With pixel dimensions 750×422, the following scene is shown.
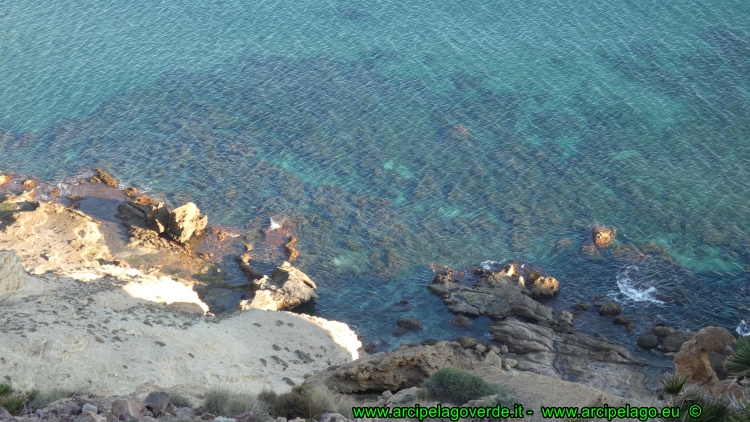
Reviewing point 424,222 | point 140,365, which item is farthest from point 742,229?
point 140,365

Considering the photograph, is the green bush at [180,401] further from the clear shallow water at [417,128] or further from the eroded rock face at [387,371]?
the clear shallow water at [417,128]

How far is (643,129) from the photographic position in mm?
71875

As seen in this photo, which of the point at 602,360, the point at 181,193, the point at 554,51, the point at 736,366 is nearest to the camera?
the point at 736,366

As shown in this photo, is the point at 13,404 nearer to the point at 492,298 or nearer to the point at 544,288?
the point at 492,298

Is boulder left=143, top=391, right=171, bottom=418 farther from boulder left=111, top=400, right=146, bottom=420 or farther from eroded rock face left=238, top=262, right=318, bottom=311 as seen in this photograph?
eroded rock face left=238, top=262, right=318, bottom=311

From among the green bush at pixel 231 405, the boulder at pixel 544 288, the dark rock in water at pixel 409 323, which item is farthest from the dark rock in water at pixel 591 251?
the green bush at pixel 231 405

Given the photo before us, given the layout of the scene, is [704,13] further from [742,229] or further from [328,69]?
[328,69]

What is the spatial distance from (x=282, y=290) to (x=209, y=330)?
10.1 meters

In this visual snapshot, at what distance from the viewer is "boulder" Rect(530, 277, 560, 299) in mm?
55000

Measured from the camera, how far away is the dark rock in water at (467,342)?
50688 millimetres

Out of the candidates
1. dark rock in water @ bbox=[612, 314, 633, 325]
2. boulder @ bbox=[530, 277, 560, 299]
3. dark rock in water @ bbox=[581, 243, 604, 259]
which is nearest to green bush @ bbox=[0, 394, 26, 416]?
boulder @ bbox=[530, 277, 560, 299]

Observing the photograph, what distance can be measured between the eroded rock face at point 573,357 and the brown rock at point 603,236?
1039cm

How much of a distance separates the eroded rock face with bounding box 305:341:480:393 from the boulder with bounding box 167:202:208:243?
81.0 ft

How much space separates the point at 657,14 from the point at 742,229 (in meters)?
37.6
